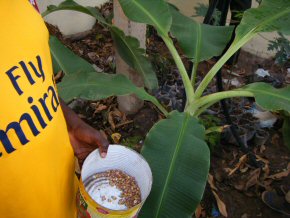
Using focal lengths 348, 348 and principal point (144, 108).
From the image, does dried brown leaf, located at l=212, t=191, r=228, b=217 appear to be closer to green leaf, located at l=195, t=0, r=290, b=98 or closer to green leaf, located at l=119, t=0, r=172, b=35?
green leaf, located at l=195, t=0, r=290, b=98

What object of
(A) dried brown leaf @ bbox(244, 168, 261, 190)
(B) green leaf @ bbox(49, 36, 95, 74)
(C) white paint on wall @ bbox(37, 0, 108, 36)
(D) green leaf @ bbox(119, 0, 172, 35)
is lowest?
(A) dried brown leaf @ bbox(244, 168, 261, 190)

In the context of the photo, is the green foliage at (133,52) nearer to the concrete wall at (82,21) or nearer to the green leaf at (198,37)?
the green leaf at (198,37)

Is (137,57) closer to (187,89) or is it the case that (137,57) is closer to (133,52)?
(133,52)

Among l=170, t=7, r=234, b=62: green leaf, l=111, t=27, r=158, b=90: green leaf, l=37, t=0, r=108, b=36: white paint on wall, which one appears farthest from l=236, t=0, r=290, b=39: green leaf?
l=37, t=0, r=108, b=36: white paint on wall

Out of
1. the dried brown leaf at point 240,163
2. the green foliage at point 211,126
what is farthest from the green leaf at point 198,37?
the dried brown leaf at point 240,163

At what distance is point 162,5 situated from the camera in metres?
1.59

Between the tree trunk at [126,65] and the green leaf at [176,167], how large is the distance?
30.5 inches

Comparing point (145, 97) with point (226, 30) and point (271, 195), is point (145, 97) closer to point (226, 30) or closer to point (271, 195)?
point (226, 30)

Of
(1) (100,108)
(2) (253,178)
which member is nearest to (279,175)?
(2) (253,178)

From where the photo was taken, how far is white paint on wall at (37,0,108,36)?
2.68 m

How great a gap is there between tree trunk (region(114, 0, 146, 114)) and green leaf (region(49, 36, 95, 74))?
1.19 feet

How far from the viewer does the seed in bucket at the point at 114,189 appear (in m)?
0.82

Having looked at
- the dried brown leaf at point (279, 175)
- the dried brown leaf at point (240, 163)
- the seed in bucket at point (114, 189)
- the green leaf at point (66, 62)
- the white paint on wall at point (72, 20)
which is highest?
the seed in bucket at point (114, 189)

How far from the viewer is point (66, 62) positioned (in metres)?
1.68
